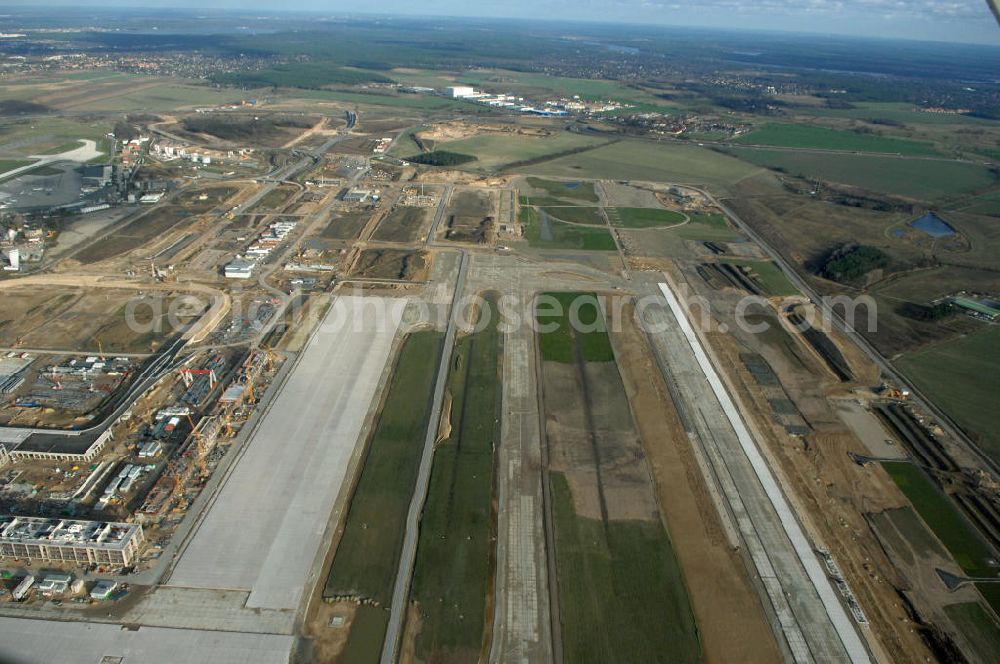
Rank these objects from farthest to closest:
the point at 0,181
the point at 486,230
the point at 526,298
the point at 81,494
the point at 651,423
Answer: the point at 0,181
the point at 486,230
the point at 526,298
the point at 651,423
the point at 81,494

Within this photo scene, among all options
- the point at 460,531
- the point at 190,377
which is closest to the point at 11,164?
the point at 190,377

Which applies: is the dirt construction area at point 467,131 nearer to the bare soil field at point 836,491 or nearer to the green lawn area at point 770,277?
the green lawn area at point 770,277

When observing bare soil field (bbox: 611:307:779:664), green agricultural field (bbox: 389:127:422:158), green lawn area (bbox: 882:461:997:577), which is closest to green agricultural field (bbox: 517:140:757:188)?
green agricultural field (bbox: 389:127:422:158)

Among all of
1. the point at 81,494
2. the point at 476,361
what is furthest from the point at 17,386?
the point at 476,361

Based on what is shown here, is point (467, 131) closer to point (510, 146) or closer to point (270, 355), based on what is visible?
point (510, 146)

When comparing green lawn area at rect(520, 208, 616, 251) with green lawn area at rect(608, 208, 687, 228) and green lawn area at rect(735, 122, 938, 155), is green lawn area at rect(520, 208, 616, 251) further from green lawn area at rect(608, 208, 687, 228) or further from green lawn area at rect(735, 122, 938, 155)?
green lawn area at rect(735, 122, 938, 155)

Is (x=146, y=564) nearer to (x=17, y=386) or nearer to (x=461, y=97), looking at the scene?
(x=17, y=386)
